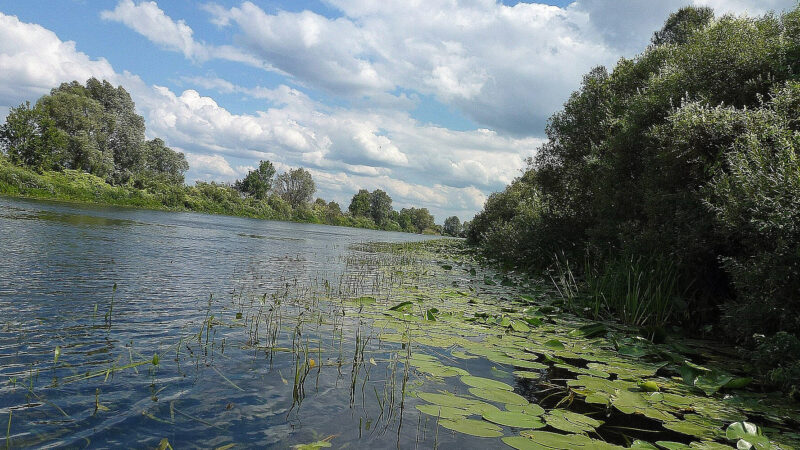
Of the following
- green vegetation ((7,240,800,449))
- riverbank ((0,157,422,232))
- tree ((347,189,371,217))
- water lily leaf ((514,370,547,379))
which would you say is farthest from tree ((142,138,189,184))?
water lily leaf ((514,370,547,379))

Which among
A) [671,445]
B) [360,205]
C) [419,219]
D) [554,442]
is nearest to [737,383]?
[671,445]

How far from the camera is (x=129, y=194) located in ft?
197

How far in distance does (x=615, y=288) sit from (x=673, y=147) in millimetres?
3508

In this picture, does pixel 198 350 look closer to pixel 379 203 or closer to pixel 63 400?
pixel 63 400

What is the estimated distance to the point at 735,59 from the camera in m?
11.2

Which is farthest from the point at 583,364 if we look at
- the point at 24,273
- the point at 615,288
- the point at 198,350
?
the point at 24,273

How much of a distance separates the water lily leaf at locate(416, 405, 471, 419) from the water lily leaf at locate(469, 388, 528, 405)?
500 millimetres

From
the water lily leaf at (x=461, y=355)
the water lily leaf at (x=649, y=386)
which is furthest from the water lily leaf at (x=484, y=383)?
the water lily leaf at (x=649, y=386)

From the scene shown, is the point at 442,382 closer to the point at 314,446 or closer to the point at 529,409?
the point at 529,409

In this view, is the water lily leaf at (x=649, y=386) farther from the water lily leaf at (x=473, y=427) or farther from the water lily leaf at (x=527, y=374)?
the water lily leaf at (x=473, y=427)

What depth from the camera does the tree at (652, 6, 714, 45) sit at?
1104 inches

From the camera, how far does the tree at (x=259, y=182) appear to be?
106125mm

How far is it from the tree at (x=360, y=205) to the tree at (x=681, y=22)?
4579 inches

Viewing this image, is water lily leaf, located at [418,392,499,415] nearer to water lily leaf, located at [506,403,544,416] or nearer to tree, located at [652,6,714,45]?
water lily leaf, located at [506,403,544,416]
